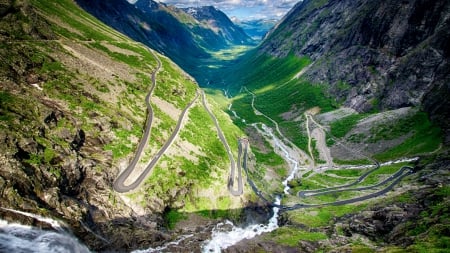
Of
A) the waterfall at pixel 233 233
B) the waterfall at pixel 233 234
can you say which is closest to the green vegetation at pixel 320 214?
the waterfall at pixel 233 233

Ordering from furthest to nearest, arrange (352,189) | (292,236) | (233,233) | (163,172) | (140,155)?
(352,189)
(140,155)
(163,172)
(233,233)
(292,236)

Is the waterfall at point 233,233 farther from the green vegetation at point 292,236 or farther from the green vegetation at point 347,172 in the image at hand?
the green vegetation at point 347,172

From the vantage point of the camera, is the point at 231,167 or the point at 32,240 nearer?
the point at 32,240

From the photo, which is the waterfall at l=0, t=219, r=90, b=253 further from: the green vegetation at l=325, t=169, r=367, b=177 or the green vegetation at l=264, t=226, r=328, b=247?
the green vegetation at l=325, t=169, r=367, b=177

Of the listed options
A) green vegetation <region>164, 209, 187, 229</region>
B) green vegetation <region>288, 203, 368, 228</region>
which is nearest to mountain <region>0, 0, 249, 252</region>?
green vegetation <region>164, 209, 187, 229</region>

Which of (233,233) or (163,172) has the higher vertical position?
(163,172)

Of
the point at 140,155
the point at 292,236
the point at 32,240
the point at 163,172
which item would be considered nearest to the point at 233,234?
the point at 292,236

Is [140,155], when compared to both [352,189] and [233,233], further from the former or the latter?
[352,189]

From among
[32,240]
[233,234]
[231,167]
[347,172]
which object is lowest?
[32,240]
